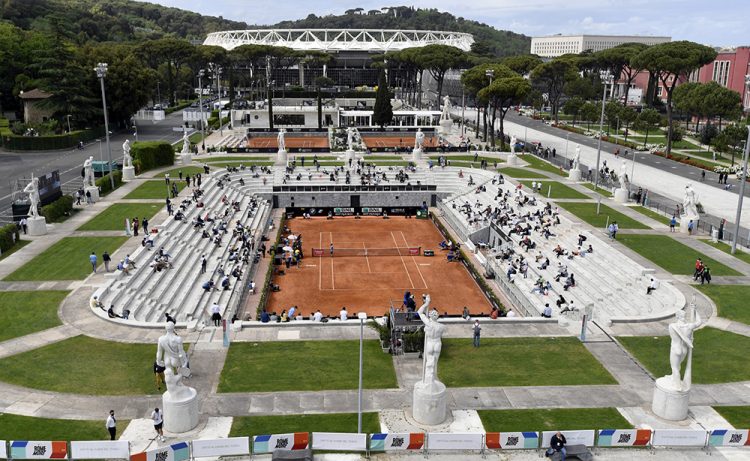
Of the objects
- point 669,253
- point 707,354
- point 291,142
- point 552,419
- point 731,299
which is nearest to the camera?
point 552,419

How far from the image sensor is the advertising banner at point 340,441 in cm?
1909

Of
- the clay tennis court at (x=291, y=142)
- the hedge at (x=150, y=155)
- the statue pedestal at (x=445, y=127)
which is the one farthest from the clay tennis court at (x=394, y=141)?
the hedge at (x=150, y=155)

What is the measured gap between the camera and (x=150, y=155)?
68.9 metres

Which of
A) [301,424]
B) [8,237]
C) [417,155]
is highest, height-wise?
[417,155]

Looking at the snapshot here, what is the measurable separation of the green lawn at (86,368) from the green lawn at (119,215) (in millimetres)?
19990

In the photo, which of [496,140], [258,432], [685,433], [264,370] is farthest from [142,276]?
[496,140]

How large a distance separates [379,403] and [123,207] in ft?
121

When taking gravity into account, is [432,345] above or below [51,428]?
above

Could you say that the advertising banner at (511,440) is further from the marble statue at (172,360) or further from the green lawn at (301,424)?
the marble statue at (172,360)

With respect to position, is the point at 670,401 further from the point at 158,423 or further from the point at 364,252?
the point at 364,252

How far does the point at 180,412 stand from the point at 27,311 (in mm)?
14949

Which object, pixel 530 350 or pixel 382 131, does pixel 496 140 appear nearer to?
pixel 382 131

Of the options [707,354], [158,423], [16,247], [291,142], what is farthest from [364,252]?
[291,142]

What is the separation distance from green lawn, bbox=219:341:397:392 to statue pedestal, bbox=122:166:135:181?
4228 centimetres
